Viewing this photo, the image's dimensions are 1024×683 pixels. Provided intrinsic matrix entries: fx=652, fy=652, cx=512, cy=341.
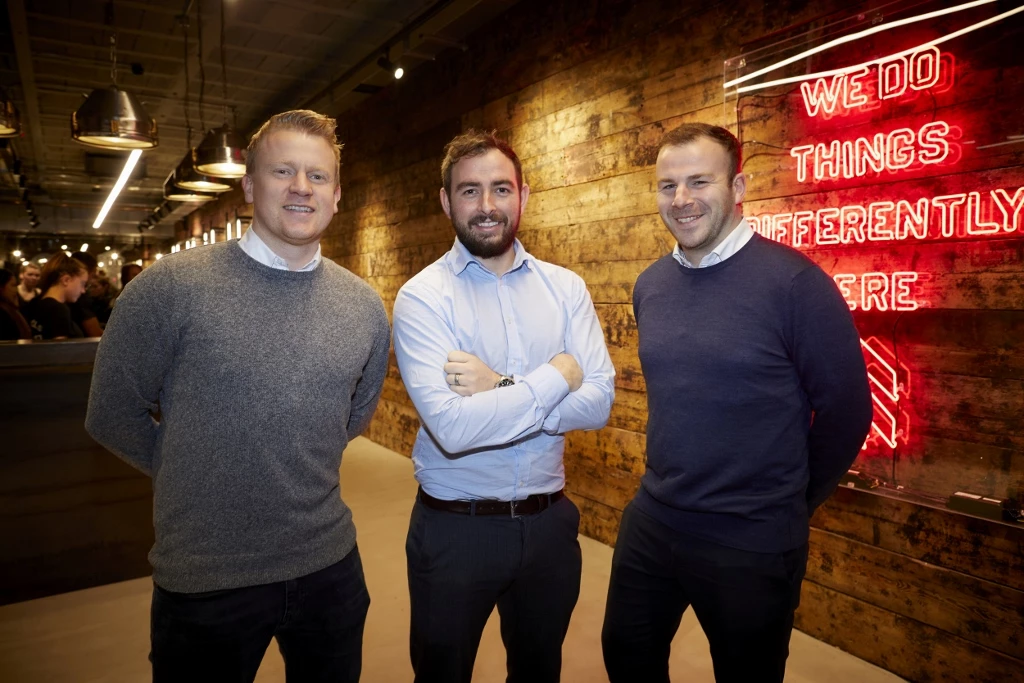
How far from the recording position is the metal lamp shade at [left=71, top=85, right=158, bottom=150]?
13.6ft

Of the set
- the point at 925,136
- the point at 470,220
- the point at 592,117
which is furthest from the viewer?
the point at 592,117

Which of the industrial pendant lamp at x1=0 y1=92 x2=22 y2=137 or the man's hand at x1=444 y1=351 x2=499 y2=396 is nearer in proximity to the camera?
the man's hand at x1=444 y1=351 x2=499 y2=396

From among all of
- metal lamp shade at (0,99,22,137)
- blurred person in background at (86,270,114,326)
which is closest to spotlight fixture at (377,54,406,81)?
metal lamp shade at (0,99,22,137)

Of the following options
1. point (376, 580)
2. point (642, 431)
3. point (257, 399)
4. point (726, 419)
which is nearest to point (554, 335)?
point (726, 419)

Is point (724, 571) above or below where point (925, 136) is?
below

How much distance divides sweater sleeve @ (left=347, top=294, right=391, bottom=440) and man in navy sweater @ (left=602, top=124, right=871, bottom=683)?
79 cm

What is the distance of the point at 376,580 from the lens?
3.70m

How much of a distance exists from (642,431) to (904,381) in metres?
1.49

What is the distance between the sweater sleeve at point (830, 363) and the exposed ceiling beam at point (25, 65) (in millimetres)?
5938

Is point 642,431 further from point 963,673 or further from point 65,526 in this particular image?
point 65,526

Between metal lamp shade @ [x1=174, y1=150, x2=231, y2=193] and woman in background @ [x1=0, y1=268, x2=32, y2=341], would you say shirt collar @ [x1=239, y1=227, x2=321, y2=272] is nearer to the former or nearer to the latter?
woman in background @ [x1=0, y1=268, x2=32, y2=341]

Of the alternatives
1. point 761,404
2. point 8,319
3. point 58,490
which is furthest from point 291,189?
point 8,319

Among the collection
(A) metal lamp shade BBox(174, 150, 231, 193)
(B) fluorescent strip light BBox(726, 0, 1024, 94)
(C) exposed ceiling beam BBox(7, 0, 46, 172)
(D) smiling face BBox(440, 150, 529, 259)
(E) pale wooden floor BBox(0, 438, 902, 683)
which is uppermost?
(C) exposed ceiling beam BBox(7, 0, 46, 172)

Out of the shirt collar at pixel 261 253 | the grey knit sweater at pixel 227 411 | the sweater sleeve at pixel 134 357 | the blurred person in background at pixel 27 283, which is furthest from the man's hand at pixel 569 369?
the blurred person in background at pixel 27 283
